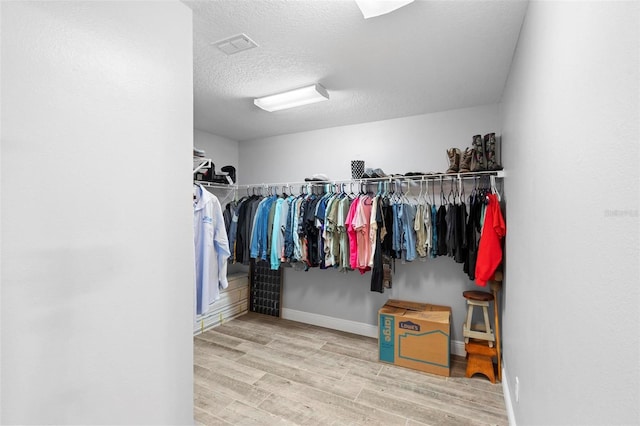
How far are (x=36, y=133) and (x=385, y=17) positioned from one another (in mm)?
1652

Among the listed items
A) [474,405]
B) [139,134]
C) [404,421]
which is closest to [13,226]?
[139,134]

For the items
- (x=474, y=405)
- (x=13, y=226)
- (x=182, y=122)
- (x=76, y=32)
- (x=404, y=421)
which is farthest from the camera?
(x=474, y=405)

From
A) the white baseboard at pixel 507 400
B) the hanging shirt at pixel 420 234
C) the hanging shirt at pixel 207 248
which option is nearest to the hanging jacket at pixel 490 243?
the hanging shirt at pixel 420 234

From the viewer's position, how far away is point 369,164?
3.66m

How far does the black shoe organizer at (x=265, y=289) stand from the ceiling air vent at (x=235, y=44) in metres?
2.97

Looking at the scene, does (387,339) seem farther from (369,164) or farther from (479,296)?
(369,164)

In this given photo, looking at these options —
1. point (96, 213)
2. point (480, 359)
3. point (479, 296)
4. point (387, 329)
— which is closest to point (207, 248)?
point (96, 213)

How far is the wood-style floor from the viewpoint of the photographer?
86.0 inches

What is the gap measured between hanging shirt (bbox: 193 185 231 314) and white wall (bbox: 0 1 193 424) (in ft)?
1.75

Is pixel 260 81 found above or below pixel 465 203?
above

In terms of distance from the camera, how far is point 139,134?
4.23 feet

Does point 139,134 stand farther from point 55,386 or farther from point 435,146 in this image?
point 435,146

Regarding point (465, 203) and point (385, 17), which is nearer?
point (385, 17)

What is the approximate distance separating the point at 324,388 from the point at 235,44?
270 cm
